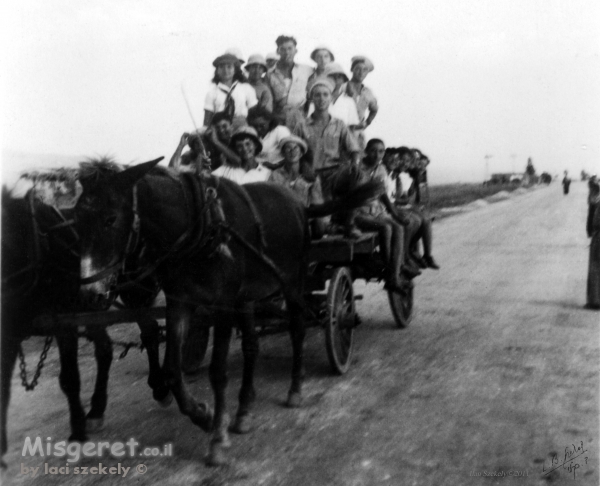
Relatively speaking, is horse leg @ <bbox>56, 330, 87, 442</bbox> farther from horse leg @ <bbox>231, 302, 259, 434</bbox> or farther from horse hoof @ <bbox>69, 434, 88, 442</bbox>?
horse leg @ <bbox>231, 302, 259, 434</bbox>

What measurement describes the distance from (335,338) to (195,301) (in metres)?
1.88

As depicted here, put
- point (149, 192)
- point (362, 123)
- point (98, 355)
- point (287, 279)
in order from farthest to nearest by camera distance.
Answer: point (362, 123) → point (287, 279) → point (98, 355) → point (149, 192)

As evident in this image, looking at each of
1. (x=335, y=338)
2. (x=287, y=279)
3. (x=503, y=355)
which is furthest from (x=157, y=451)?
(x=503, y=355)

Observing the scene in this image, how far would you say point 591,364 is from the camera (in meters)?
5.78

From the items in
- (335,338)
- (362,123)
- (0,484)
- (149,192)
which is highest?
(362,123)

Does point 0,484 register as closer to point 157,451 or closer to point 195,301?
point 157,451

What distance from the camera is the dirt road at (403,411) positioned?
3969mm

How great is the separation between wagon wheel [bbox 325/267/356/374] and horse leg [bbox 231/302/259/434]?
1.00 meters

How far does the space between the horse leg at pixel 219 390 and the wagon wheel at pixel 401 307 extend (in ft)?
8.98

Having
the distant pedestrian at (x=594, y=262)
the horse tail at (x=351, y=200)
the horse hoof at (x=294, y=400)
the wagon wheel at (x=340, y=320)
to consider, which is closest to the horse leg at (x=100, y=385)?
the horse hoof at (x=294, y=400)

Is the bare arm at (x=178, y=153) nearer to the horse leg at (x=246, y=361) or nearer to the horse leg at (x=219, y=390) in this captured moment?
the horse leg at (x=246, y=361)

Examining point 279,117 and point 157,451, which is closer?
point 157,451

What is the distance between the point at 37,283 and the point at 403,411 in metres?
2.63

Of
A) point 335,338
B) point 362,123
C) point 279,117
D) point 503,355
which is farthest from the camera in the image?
point 362,123
